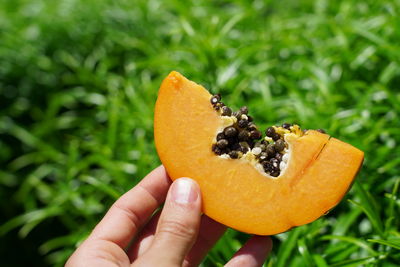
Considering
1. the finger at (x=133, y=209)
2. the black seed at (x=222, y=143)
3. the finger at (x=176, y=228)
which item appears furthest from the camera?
the finger at (x=133, y=209)

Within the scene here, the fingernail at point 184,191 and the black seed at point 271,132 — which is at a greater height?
the black seed at point 271,132

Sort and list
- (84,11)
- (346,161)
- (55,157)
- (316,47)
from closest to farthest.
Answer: (346,161) → (316,47) → (55,157) → (84,11)

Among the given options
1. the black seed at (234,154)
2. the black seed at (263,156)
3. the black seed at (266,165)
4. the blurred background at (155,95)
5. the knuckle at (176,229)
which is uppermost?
the black seed at (234,154)

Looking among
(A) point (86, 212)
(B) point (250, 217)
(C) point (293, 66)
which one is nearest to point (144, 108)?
(A) point (86, 212)

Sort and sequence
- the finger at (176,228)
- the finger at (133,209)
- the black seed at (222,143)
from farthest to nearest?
the finger at (133,209), the black seed at (222,143), the finger at (176,228)

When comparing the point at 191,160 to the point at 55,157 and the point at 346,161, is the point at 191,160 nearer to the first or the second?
the point at 346,161

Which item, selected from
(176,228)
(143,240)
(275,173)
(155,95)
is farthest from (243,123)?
(155,95)

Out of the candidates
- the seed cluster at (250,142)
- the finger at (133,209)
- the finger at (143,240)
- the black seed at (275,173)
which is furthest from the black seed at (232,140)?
the finger at (143,240)

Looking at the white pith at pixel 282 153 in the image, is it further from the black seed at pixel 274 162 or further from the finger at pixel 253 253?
the finger at pixel 253 253
